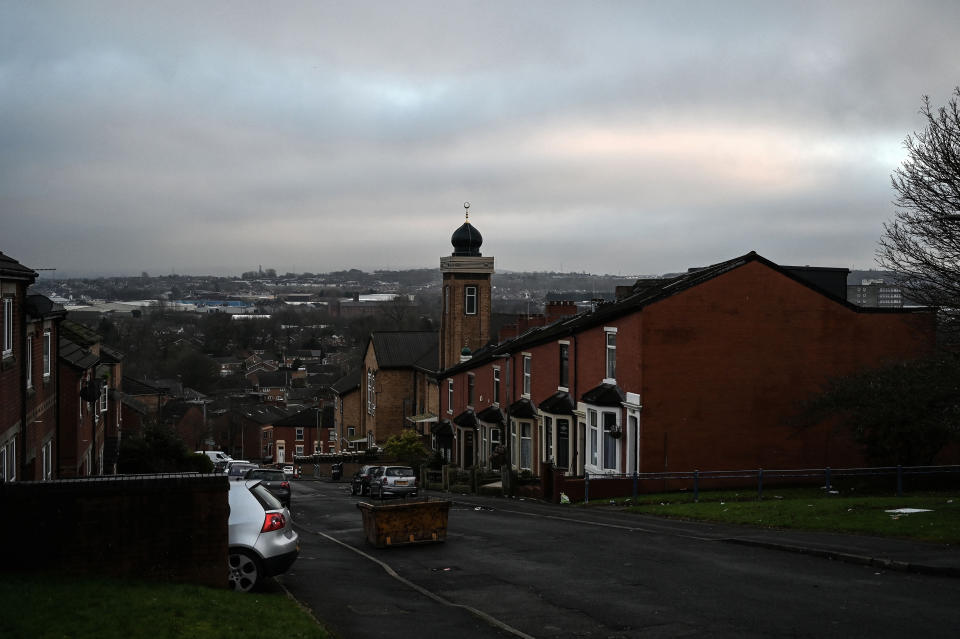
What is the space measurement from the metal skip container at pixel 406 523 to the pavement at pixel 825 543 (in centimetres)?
495

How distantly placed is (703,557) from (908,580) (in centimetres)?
371

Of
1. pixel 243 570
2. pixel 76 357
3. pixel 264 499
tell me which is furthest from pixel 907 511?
pixel 76 357

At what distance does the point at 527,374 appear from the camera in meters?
43.0

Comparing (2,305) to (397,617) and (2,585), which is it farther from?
(397,617)

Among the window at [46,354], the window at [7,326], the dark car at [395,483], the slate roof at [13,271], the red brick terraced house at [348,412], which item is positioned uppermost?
the slate roof at [13,271]

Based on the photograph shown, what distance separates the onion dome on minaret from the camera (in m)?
63.0

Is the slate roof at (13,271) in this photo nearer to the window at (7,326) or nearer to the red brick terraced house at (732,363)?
the window at (7,326)

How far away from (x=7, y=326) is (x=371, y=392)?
55.5 m

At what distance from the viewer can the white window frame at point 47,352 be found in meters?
23.6

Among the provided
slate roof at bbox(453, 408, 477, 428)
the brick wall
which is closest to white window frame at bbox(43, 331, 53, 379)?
the brick wall

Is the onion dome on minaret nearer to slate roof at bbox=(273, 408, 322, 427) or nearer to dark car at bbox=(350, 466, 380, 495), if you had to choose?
dark car at bbox=(350, 466, 380, 495)

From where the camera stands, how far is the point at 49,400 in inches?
947

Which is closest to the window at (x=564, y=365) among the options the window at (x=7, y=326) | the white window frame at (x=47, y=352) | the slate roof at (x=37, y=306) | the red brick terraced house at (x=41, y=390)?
the red brick terraced house at (x=41, y=390)

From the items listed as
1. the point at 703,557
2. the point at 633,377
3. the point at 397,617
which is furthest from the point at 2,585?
the point at 633,377
